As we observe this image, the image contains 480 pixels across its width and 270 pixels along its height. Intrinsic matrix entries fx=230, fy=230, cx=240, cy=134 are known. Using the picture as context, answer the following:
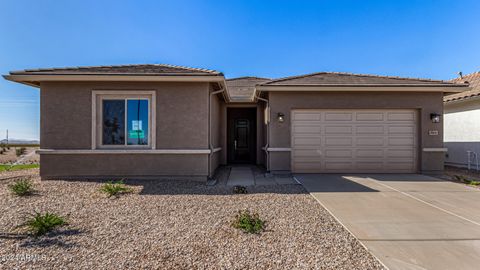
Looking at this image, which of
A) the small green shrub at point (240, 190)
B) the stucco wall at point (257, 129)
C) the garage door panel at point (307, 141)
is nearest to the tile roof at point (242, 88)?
the stucco wall at point (257, 129)

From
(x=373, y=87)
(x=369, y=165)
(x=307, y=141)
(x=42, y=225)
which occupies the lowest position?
(x=42, y=225)

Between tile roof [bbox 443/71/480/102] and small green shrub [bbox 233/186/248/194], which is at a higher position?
tile roof [bbox 443/71/480/102]

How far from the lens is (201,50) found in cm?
1281

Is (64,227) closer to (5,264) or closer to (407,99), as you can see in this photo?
(5,264)

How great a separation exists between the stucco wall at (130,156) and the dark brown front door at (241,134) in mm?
4994

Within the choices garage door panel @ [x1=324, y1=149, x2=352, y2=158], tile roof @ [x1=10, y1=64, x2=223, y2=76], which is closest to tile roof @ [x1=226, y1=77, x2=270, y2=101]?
tile roof @ [x1=10, y1=64, x2=223, y2=76]

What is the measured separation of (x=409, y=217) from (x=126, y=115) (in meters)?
7.92

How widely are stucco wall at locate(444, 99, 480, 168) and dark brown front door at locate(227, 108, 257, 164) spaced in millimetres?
9969

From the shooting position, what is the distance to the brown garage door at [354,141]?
880 cm

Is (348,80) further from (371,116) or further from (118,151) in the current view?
(118,151)

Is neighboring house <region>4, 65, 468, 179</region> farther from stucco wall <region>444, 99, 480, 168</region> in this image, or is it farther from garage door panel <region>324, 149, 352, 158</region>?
stucco wall <region>444, 99, 480, 168</region>

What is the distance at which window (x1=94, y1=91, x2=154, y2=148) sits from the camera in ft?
24.6

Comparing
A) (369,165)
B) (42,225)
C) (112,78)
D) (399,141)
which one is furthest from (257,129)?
(42,225)

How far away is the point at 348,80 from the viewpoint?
29.5ft
